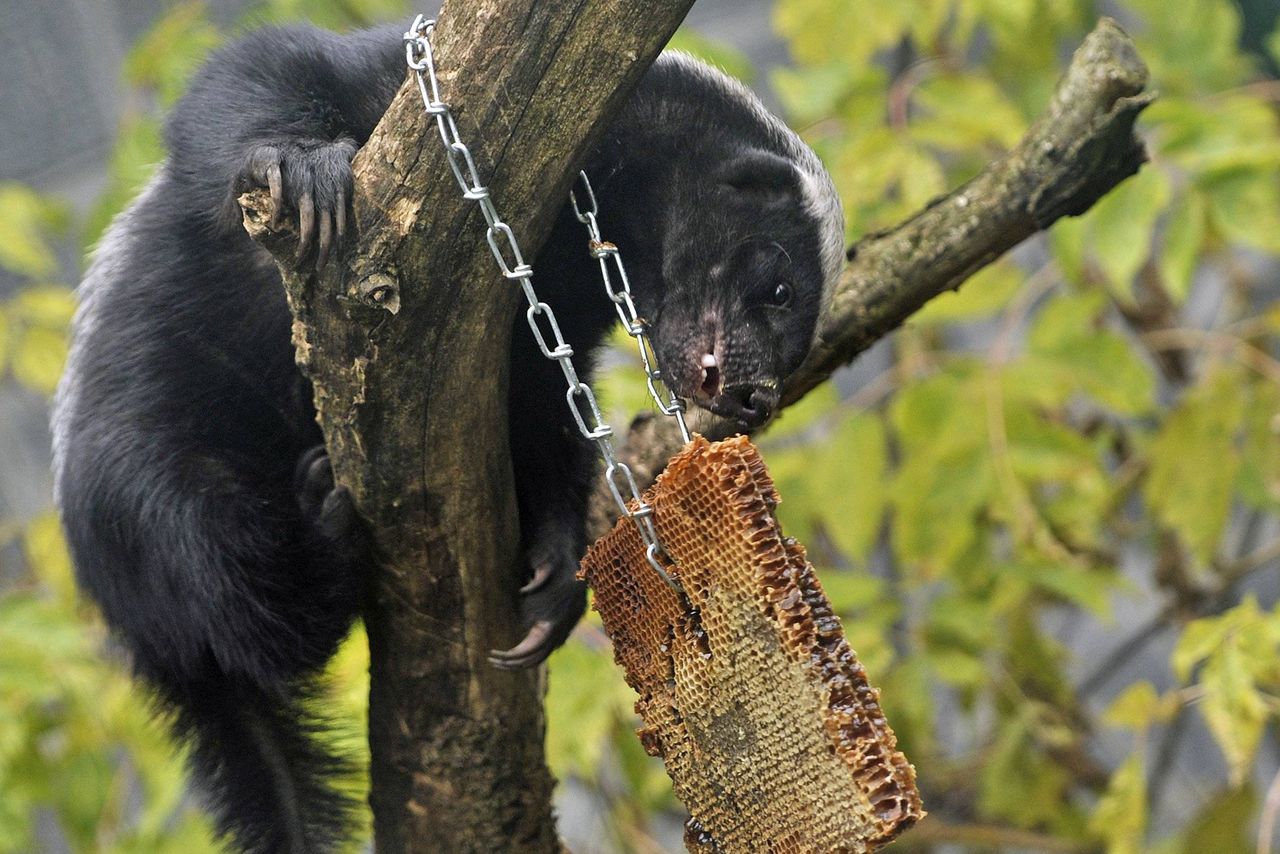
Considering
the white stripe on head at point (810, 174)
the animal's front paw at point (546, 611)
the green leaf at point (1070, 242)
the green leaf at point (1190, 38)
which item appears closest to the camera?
the animal's front paw at point (546, 611)

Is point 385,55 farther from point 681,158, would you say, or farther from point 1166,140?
point 1166,140

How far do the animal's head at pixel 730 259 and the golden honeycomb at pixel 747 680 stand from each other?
551 millimetres

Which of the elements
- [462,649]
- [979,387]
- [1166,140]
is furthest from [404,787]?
[1166,140]

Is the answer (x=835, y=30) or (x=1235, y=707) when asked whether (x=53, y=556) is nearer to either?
(x=835, y=30)

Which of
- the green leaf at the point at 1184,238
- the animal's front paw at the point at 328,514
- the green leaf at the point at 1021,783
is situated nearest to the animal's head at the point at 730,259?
the animal's front paw at the point at 328,514

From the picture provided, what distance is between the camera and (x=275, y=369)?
2031 millimetres

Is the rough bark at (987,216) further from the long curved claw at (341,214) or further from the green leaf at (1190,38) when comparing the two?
the green leaf at (1190,38)

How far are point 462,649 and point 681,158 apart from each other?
2.77ft

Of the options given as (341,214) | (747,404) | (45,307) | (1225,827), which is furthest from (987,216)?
(45,307)

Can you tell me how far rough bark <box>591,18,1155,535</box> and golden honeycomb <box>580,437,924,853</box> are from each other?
64cm

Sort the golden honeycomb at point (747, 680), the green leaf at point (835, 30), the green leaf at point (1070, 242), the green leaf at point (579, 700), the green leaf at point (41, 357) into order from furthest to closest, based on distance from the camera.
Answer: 1. the green leaf at point (41, 357)
2. the green leaf at point (835, 30)
3. the green leaf at point (1070, 242)
4. the green leaf at point (579, 700)
5. the golden honeycomb at point (747, 680)

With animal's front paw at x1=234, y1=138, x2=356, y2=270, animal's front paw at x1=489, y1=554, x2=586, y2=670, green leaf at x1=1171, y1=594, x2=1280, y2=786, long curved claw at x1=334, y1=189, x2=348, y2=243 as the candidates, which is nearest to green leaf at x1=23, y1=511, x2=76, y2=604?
animal's front paw at x1=489, y1=554, x2=586, y2=670

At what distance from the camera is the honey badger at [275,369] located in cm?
185

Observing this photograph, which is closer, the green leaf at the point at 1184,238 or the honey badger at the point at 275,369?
the honey badger at the point at 275,369
